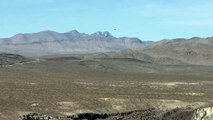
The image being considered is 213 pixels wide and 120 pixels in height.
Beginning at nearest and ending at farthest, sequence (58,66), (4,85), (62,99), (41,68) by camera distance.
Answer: (62,99) → (4,85) → (41,68) → (58,66)

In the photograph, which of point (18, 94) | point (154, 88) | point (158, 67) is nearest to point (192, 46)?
point (158, 67)

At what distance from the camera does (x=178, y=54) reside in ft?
571

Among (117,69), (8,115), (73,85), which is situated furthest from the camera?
(117,69)

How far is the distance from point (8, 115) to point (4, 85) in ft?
59.6

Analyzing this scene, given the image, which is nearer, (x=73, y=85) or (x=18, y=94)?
(x=18, y=94)

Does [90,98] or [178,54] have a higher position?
[178,54]

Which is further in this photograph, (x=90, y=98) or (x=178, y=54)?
(x=178, y=54)

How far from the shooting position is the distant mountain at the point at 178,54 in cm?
16088

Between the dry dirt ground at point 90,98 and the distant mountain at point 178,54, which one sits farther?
the distant mountain at point 178,54

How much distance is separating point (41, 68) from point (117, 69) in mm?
19136

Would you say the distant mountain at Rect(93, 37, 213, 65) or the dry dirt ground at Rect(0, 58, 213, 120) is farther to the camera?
the distant mountain at Rect(93, 37, 213, 65)

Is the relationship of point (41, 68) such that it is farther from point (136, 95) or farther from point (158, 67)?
point (136, 95)

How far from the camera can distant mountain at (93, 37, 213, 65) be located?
528 ft

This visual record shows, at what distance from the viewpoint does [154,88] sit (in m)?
62.5
